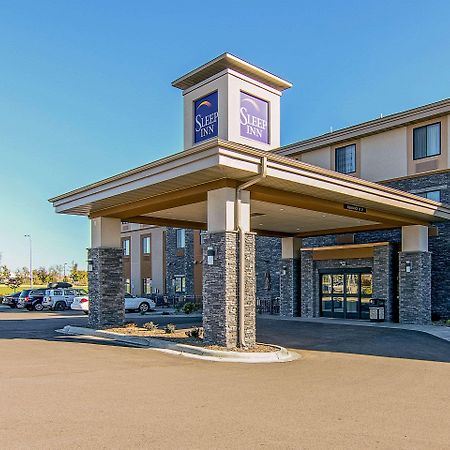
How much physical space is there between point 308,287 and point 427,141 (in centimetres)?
911

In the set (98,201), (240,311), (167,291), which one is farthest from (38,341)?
(167,291)

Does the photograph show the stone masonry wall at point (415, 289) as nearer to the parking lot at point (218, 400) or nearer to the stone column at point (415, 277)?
the stone column at point (415, 277)

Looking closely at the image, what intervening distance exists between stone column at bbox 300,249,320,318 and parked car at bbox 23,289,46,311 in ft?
67.2

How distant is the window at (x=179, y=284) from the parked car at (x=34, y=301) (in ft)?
32.8

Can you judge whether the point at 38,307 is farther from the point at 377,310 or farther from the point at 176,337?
the point at 377,310

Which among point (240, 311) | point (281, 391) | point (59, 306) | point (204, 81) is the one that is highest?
point (204, 81)

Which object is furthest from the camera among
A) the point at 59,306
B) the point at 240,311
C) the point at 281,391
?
the point at 59,306

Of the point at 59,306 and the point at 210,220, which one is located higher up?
the point at 210,220

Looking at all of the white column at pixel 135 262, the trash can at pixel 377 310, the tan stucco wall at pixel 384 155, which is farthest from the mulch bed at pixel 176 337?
the white column at pixel 135 262

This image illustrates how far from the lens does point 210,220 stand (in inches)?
503

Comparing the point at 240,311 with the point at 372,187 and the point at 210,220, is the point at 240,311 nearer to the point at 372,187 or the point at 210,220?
the point at 210,220

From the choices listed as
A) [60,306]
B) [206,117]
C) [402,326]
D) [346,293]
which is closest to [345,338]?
[402,326]

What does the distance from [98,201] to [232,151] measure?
6268 millimetres

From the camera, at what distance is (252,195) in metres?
13.6
